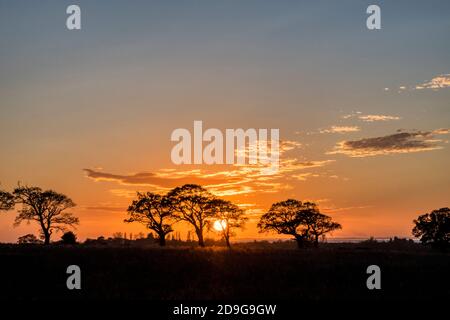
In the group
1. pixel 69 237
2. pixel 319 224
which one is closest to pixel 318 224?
pixel 319 224

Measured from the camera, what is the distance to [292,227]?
3905 inches

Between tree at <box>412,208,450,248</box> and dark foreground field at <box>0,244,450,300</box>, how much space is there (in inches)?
979

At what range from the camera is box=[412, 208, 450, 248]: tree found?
85375mm

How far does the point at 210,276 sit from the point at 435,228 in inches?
2221

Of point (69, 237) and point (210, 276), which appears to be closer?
point (210, 276)

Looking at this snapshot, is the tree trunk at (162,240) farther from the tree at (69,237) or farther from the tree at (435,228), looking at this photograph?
the tree at (435,228)

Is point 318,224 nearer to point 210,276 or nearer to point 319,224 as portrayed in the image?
point 319,224

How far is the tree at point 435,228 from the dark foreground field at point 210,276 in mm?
24862

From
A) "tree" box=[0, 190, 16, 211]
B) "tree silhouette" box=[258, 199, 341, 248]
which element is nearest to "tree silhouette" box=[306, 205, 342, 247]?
"tree silhouette" box=[258, 199, 341, 248]

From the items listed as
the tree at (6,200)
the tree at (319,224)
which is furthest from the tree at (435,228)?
the tree at (6,200)

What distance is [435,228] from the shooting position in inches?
3420

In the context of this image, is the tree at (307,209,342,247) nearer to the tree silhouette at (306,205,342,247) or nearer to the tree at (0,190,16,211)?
the tree silhouette at (306,205,342,247)

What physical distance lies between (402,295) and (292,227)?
60.7 m
